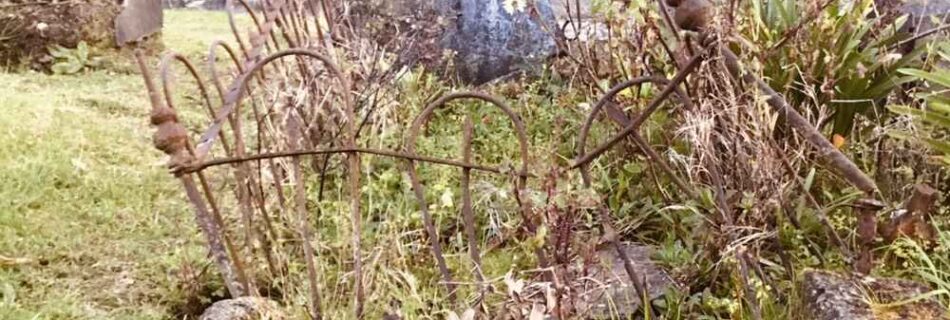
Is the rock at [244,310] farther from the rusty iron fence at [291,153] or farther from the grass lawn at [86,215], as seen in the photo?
the grass lawn at [86,215]

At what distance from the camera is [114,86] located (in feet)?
16.2

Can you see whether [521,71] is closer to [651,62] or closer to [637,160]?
[651,62]

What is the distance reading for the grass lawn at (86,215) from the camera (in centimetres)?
238

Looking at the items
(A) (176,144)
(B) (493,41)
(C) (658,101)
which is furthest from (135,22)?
(B) (493,41)

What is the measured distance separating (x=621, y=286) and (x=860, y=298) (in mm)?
581

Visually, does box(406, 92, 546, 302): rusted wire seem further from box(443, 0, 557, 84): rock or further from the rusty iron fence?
box(443, 0, 557, 84): rock

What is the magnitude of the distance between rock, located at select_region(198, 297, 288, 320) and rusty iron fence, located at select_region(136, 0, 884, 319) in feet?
0.22

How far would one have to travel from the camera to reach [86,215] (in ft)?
9.53

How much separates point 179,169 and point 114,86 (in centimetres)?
335

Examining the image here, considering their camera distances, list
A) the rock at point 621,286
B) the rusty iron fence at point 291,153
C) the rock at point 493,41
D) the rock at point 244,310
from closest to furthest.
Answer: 1. the rusty iron fence at point 291,153
2. the rock at point 244,310
3. the rock at point 621,286
4. the rock at point 493,41

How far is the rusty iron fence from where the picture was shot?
1921mm

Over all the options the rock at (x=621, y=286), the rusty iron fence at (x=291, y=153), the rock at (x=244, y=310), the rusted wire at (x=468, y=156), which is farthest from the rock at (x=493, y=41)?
the rock at (x=244, y=310)

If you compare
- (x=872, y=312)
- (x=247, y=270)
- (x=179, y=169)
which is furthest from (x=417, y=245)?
(x=872, y=312)

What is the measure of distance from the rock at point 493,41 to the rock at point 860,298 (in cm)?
292
